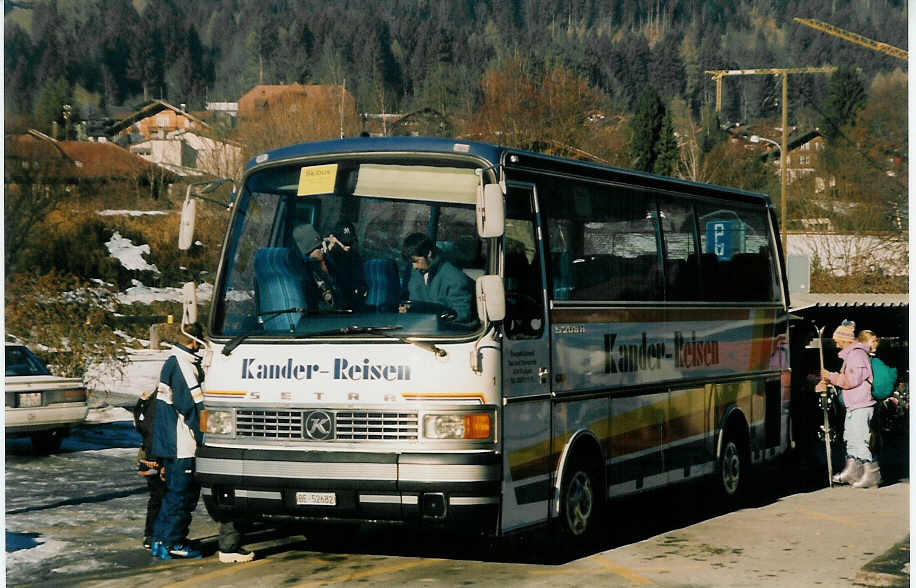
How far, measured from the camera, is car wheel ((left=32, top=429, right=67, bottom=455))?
766 inches

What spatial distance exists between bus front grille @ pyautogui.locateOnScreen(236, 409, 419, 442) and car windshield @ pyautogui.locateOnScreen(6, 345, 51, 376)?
393 inches

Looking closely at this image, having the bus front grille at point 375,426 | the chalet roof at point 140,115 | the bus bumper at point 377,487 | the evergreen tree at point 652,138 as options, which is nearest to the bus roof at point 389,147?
the bus front grille at point 375,426

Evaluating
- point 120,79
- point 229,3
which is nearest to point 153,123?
point 120,79

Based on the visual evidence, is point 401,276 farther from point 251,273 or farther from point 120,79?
point 120,79

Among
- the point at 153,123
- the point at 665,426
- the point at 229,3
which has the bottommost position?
the point at 665,426

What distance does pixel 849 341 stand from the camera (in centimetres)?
1642

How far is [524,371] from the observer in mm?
10641

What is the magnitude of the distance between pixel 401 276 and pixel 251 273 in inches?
50.1

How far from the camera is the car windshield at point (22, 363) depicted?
19688 millimetres

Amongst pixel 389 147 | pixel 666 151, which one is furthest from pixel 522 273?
pixel 666 151

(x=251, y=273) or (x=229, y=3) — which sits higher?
(x=229, y=3)

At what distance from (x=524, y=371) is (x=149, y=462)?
3.10 metres

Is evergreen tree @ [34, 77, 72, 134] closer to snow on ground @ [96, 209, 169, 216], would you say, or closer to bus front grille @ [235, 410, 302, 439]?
snow on ground @ [96, 209, 169, 216]

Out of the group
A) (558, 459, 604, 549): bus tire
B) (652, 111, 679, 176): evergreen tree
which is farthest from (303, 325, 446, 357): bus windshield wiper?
(652, 111, 679, 176): evergreen tree
